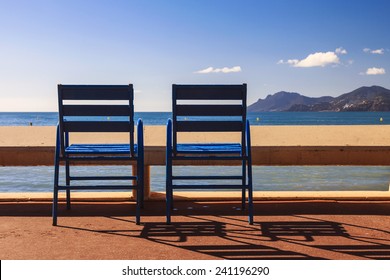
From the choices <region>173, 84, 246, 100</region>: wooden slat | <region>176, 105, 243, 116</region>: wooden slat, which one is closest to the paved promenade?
<region>176, 105, 243, 116</region>: wooden slat

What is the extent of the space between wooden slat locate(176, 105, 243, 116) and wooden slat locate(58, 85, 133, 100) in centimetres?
46

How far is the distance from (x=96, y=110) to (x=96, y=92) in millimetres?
153

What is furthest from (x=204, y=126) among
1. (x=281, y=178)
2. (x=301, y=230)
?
(x=281, y=178)

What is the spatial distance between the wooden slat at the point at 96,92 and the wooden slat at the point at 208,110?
18.0 inches

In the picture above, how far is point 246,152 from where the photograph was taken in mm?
4340

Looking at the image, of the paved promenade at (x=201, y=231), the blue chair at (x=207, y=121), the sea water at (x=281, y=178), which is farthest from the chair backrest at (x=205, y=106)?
the sea water at (x=281, y=178)

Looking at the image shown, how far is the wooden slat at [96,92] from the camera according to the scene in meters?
4.09

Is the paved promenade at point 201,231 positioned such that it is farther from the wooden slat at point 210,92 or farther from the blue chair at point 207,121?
the wooden slat at point 210,92

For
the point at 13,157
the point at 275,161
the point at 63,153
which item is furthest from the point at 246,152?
the point at 13,157

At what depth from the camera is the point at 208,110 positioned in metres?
4.12

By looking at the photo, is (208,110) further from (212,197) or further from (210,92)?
(212,197)

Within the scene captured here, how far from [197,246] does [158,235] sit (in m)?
0.43

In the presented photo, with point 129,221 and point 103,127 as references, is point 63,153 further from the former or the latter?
point 129,221

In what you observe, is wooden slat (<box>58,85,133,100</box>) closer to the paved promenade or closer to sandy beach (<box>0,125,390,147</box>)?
sandy beach (<box>0,125,390,147</box>)
